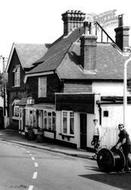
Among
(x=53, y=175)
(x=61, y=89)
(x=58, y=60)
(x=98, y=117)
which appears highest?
(x=58, y=60)

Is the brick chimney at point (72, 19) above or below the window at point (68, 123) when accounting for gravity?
above

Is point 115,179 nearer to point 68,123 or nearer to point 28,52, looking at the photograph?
point 68,123

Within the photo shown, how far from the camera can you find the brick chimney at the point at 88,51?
29172mm

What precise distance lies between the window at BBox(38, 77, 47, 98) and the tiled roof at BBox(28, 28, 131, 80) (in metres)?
0.79

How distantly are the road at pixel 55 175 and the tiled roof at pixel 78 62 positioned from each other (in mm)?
10167

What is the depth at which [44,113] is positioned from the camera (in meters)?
30.7

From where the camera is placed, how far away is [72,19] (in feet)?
123

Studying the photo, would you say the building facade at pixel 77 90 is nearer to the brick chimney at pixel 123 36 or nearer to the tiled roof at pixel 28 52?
the brick chimney at pixel 123 36

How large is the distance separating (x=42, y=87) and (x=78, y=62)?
4083 mm

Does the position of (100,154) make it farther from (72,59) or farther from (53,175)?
(72,59)

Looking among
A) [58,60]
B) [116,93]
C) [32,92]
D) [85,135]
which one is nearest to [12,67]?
[32,92]

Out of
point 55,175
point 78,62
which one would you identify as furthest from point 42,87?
point 55,175

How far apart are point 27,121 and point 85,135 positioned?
1110 centimetres

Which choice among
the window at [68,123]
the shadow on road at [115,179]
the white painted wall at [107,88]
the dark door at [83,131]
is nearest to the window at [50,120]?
the window at [68,123]
